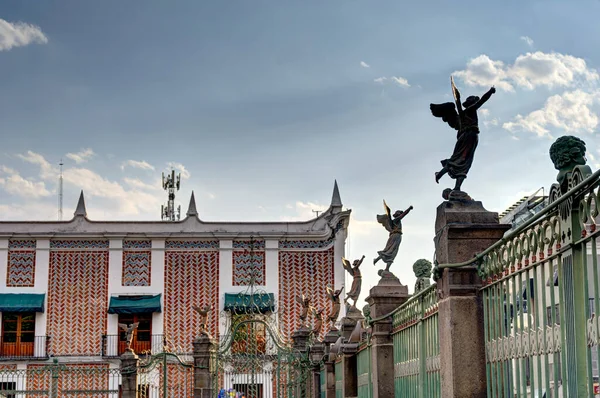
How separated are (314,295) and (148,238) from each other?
23.4ft

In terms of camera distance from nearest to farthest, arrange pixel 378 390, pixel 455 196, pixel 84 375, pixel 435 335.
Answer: pixel 455 196 < pixel 435 335 < pixel 378 390 < pixel 84 375

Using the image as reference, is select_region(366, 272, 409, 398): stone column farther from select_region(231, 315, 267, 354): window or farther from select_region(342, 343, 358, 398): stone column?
select_region(231, 315, 267, 354): window

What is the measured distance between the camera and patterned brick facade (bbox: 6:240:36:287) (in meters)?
35.8

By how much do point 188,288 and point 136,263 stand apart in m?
2.35

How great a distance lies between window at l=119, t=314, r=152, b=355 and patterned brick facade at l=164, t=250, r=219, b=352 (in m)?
0.76

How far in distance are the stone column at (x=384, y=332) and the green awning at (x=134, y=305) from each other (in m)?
26.2

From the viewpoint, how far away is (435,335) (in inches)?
283

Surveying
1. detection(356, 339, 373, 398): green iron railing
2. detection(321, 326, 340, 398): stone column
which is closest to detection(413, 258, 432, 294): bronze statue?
detection(356, 339, 373, 398): green iron railing

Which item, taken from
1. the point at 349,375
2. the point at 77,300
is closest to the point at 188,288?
the point at 77,300

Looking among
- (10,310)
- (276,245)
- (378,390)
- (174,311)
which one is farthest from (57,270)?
(378,390)

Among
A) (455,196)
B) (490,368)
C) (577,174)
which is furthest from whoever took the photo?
(455,196)

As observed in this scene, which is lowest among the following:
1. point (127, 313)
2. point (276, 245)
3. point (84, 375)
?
point (84, 375)

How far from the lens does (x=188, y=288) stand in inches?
1431

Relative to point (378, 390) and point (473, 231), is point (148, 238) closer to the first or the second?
point (378, 390)
